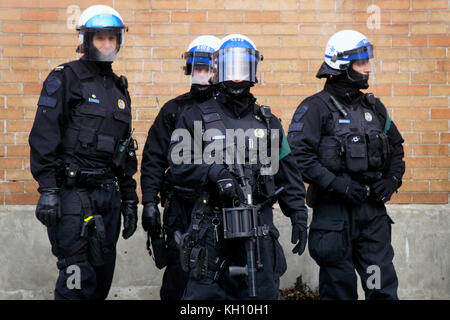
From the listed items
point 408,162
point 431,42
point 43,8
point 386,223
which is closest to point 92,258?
point 386,223

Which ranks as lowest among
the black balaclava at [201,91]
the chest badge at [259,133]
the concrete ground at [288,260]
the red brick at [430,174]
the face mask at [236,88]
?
the concrete ground at [288,260]

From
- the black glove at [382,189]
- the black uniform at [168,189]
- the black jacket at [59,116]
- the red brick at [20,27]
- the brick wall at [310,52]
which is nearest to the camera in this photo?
the black jacket at [59,116]

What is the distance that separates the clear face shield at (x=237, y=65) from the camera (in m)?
4.45

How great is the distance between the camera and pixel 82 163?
4566 mm

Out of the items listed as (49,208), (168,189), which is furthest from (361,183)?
(49,208)

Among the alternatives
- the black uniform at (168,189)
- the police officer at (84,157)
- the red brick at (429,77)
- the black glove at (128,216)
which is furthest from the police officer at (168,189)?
the red brick at (429,77)

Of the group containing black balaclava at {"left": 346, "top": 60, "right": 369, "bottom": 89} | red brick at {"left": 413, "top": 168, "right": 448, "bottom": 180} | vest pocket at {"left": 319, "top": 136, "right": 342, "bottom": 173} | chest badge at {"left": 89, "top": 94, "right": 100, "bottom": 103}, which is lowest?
red brick at {"left": 413, "top": 168, "right": 448, "bottom": 180}

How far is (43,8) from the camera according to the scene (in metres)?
6.08

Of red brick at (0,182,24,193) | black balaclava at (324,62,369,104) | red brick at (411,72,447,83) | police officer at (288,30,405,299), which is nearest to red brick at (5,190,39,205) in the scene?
red brick at (0,182,24,193)

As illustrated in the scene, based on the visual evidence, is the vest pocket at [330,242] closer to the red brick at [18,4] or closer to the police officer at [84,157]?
the police officer at [84,157]

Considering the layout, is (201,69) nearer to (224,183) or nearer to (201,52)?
(201,52)

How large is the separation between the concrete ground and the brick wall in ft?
0.74

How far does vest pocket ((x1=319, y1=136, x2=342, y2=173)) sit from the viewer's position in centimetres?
496

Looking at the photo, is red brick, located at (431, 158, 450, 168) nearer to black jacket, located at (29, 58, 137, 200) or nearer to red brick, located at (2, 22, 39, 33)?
black jacket, located at (29, 58, 137, 200)
